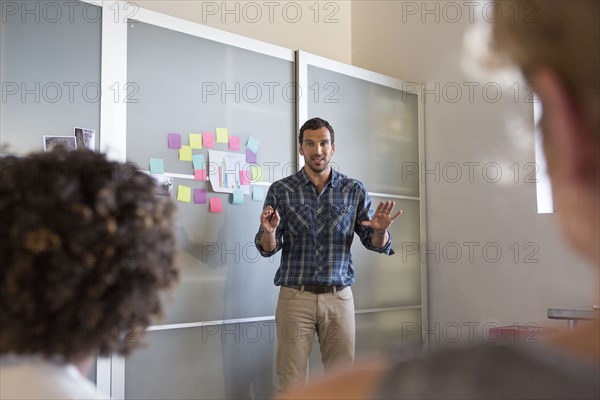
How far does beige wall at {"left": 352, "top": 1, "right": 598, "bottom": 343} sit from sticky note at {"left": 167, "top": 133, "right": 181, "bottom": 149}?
2.17 metres

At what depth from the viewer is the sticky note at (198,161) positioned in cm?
348

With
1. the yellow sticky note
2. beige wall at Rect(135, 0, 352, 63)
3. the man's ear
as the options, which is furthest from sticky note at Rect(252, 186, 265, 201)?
the man's ear

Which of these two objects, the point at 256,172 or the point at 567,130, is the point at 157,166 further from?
the point at 567,130

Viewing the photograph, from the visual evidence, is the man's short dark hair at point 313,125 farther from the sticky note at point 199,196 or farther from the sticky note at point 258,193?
the sticky note at point 199,196

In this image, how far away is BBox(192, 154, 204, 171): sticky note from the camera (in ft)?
11.4

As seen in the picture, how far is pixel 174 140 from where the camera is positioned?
342 cm

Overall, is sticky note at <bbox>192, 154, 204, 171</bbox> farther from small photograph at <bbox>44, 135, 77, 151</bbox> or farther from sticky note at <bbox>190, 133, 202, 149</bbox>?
small photograph at <bbox>44, 135, 77, 151</bbox>

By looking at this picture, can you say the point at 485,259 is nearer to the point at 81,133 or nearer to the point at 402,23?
the point at 402,23

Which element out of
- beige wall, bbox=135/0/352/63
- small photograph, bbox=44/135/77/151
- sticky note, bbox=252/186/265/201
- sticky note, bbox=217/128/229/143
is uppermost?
beige wall, bbox=135/0/352/63

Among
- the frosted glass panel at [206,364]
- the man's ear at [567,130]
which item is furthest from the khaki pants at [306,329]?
the man's ear at [567,130]

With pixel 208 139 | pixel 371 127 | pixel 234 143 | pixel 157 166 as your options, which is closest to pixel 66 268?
pixel 157 166

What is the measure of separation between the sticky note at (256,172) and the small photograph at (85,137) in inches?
37.9

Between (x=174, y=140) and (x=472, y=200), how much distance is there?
7.43 ft

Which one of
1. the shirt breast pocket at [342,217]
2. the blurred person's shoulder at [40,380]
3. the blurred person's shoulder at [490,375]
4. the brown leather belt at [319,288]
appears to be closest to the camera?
the blurred person's shoulder at [490,375]
